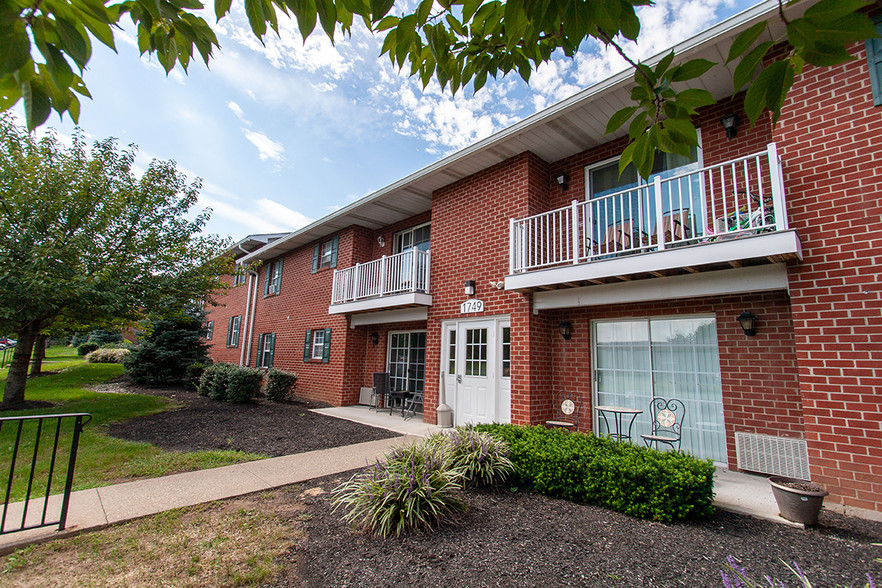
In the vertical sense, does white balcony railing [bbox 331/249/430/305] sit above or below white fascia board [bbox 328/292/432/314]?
above

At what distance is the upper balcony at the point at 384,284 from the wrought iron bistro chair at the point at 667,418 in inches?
197

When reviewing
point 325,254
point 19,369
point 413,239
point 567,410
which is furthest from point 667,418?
point 19,369

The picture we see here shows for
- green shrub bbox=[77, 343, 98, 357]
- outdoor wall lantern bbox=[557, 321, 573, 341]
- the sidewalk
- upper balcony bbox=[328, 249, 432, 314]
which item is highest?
upper balcony bbox=[328, 249, 432, 314]

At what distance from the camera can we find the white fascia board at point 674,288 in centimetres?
517

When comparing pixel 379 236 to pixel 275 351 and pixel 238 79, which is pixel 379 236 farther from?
pixel 238 79

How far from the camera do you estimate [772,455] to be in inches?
212

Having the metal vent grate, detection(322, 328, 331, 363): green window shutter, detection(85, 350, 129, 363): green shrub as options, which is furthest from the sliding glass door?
detection(85, 350, 129, 363): green shrub

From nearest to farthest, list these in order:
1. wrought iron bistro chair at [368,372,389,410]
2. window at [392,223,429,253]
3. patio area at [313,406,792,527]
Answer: patio area at [313,406,792,527] → wrought iron bistro chair at [368,372,389,410] → window at [392,223,429,253]

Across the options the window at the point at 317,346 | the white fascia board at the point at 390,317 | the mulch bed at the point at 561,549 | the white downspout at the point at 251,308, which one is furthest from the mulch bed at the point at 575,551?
the white downspout at the point at 251,308

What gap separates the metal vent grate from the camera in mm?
5184

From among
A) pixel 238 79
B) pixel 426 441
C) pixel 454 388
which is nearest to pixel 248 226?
pixel 454 388

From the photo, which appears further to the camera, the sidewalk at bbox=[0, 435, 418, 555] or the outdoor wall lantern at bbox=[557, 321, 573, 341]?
the outdoor wall lantern at bbox=[557, 321, 573, 341]

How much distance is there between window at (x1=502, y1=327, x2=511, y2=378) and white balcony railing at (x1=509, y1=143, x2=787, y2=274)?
136 centimetres

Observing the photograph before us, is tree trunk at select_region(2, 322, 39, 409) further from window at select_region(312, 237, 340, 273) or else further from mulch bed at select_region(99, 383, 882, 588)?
mulch bed at select_region(99, 383, 882, 588)
